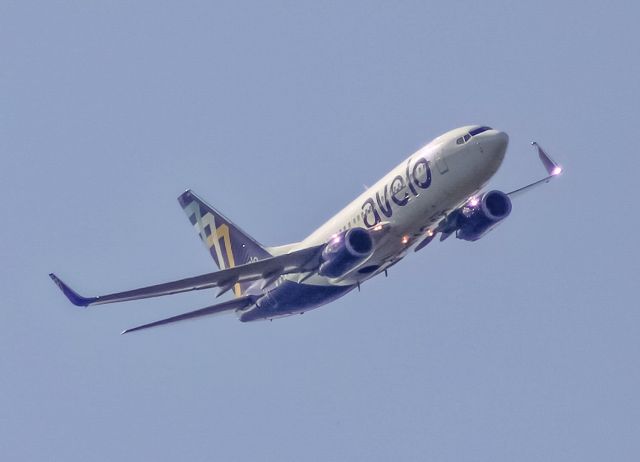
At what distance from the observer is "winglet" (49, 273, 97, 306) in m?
60.6

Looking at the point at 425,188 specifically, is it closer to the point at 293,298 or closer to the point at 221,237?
the point at 293,298

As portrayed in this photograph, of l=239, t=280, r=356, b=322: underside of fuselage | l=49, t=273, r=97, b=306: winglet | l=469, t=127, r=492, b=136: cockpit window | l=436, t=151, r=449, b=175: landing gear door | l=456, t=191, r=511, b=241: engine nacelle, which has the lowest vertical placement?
l=456, t=191, r=511, b=241: engine nacelle

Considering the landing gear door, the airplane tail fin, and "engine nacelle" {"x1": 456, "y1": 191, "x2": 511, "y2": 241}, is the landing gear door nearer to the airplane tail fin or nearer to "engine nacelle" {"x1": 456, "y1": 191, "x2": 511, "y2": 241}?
"engine nacelle" {"x1": 456, "y1": 191, "x2": 511, "y2": 241}

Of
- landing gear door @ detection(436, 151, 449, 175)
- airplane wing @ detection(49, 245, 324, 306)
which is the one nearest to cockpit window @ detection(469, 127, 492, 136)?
landing gear door @ detection(436, 151, 449, 175)

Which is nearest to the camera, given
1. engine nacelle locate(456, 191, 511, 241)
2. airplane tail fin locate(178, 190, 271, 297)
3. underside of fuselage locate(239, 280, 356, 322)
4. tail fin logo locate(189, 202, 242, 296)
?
engine nacelle locate(456, 191, 511, 241)

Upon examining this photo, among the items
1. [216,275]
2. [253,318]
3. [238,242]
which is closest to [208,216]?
[238,242]

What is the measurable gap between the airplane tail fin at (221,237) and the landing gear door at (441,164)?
15258 millimetres

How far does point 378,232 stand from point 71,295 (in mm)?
15672

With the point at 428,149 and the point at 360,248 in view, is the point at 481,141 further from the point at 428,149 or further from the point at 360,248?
the point at 360,248

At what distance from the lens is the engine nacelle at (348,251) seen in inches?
2474

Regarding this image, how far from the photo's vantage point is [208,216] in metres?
80.6

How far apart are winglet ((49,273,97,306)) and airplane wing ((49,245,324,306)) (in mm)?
2144

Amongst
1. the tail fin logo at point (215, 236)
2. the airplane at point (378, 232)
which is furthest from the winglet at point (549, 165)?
the tail fin logo at point (215, 236)

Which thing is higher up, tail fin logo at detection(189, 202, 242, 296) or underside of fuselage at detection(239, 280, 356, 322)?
tail fin logo at detection(189, 202, 242, 296)
